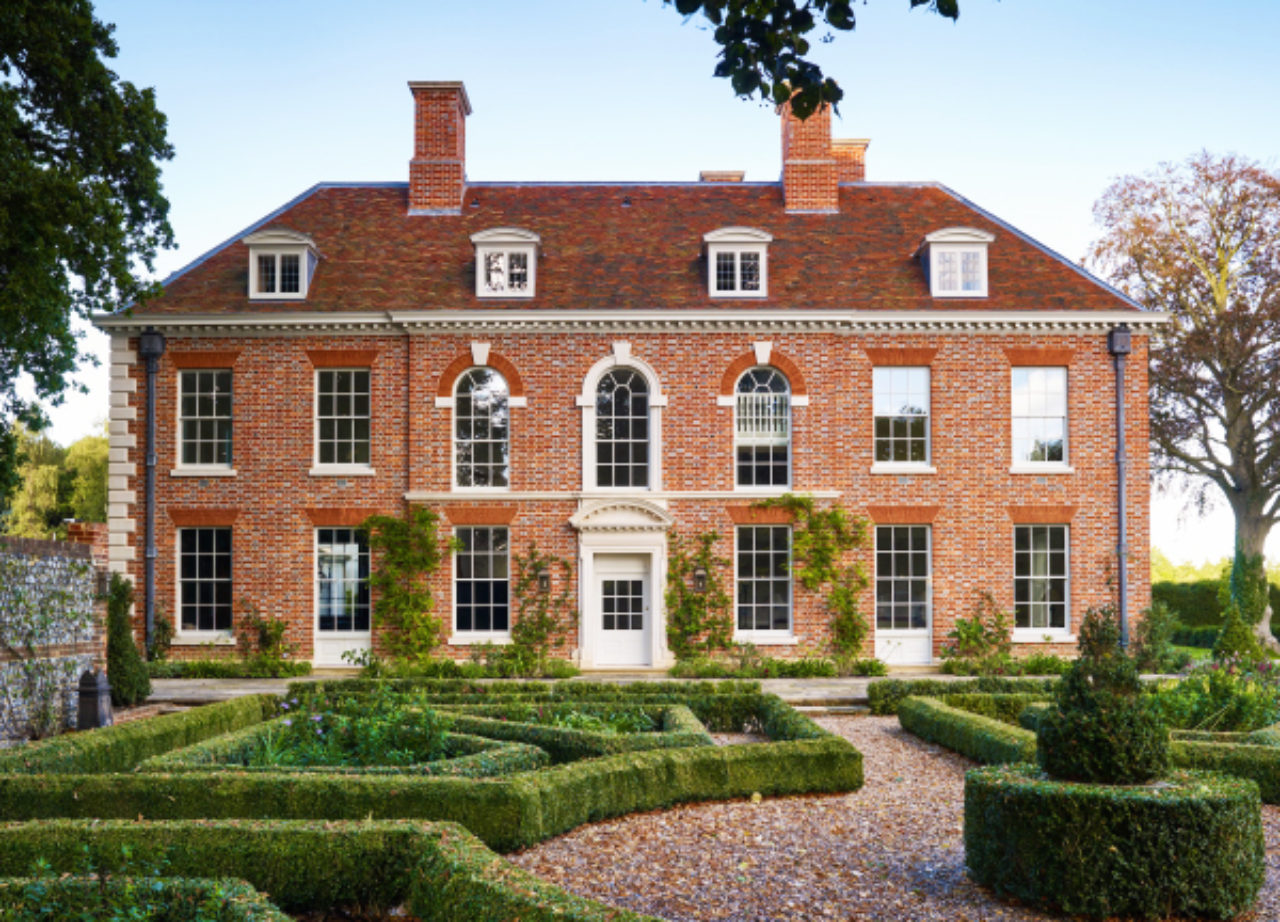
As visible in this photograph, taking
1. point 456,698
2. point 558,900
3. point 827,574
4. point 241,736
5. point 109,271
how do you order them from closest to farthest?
point 558,900, point 241,736, point 456,698, point 109,271, point 827,574

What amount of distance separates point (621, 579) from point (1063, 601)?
322 inches

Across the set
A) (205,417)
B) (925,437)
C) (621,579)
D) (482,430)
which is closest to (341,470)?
(482,430)

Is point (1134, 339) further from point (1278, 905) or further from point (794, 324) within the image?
point (1278, 905)

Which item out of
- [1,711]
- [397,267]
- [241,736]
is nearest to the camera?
[241,736]

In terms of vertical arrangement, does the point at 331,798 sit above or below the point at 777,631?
above

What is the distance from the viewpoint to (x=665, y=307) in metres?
20.5

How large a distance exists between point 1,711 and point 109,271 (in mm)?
6882

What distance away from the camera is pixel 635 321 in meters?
20.4

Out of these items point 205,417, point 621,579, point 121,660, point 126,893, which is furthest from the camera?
point 205,417

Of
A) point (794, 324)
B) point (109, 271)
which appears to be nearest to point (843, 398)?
point (794, 324)

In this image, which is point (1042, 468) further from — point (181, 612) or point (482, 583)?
point (181, 612)

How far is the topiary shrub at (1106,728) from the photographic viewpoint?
655 centimetres

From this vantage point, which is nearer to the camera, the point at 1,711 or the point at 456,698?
the point at 1,711

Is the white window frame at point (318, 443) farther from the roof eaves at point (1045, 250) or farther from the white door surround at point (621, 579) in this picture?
the roof eaves at point (1045, 250)
